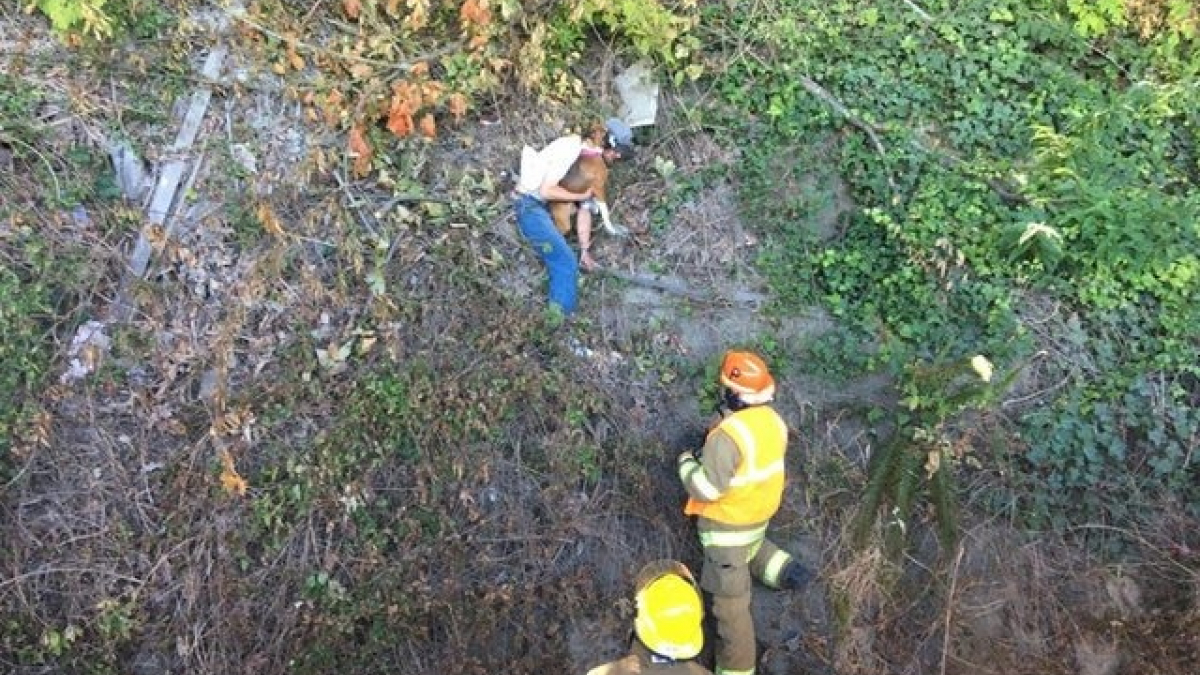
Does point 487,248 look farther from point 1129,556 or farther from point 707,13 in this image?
point 1129,556

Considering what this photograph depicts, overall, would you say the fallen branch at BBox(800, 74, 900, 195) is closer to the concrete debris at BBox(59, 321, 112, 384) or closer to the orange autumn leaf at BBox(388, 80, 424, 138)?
the orange autumn leaf at BBox(388, 80, 424, 138)

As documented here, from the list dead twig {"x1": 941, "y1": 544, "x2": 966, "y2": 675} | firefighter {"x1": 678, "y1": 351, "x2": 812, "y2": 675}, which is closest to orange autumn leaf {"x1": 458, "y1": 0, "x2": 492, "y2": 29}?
firefighter {"x1": 678, "y1": 351, "x2": 812, "y2": 675}

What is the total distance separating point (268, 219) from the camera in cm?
665

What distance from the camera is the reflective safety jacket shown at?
237 inches

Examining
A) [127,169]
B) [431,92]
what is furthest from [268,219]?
[431,92]

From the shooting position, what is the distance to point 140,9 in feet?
23.4

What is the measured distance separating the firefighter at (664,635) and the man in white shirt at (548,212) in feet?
7.84

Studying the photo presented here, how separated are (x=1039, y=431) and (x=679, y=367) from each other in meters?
2.24

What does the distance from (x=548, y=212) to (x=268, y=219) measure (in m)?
1.72

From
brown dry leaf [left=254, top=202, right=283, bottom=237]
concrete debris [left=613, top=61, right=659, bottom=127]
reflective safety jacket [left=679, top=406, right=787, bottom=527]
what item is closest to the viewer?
reflective safety jacket [left=679, top=406, right=787, bottom=527]

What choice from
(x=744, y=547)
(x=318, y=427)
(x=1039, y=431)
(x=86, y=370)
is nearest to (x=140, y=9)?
(x=86, y=370)

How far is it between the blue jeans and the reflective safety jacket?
141 centimetres

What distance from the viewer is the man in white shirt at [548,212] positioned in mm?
7082

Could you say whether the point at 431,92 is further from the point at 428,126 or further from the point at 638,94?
the point at 638,94
